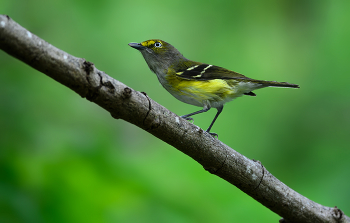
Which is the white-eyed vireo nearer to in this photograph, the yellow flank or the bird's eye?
the yellow flank

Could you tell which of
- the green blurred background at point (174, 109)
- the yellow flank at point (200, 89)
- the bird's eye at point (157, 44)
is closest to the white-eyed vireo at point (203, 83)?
the yellow flank at point (200, 89)

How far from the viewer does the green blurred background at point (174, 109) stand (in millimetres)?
3414

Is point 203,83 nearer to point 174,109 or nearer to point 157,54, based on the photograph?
point 157,54

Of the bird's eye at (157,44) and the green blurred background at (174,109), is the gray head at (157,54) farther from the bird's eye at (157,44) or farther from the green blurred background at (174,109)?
the green blurred background at (174,109)

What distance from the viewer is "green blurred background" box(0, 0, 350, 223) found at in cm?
341

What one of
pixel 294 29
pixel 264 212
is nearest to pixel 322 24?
pixel 294 29

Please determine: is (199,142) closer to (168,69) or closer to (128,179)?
(128,179)

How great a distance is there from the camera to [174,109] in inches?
269

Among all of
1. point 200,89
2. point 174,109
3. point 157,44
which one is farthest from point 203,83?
point 174,109

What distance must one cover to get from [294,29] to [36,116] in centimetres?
585

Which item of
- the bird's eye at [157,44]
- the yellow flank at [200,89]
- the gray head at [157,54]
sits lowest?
the yellow flank at [200,89]

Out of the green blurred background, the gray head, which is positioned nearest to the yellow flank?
the gray head

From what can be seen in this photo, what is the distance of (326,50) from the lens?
6.34m

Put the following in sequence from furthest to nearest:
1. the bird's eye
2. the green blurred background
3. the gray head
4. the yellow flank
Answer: the bird's eye
the gray head
the yellow flank
the green blurred background
